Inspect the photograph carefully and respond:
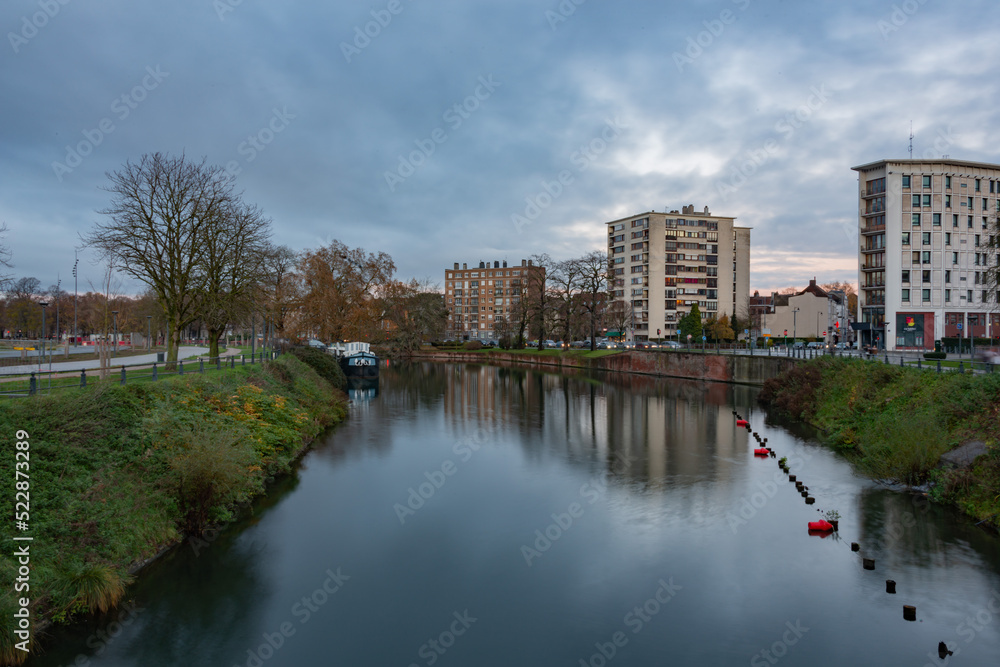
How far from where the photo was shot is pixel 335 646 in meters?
9.41

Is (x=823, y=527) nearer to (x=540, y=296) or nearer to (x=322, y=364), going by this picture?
(x=322, y=364)

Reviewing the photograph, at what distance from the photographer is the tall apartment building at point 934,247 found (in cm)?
6200

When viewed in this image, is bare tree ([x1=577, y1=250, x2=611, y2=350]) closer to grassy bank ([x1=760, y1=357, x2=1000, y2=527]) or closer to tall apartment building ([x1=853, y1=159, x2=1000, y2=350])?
tall apartment building ([x1=853, y1=159, x2=1000, y2=350])

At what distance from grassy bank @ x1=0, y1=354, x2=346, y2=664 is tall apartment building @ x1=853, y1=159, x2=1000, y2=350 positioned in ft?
212

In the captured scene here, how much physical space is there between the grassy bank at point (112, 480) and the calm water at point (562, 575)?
0.60 m

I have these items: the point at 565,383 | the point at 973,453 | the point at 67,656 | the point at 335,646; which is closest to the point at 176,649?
the point at 67,656

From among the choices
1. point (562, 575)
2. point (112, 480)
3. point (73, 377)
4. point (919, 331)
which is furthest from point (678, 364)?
point (112, 480)

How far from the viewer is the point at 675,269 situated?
106688 mm

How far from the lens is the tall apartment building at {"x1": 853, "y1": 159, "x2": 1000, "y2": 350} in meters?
62.0

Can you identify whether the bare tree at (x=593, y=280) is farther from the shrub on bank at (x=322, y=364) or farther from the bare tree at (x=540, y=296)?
the shrub on bank at (x=322, y=364)

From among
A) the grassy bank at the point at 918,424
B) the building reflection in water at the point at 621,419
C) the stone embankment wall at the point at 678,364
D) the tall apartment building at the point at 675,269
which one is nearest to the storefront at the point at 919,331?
the stone embankment wall at the point at 678,364

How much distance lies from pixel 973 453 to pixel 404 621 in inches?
577

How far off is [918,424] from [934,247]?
56.6 m

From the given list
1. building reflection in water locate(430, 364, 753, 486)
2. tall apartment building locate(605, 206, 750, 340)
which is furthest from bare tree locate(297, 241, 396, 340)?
tall apartment building locate(605, 206, 750, 340)
